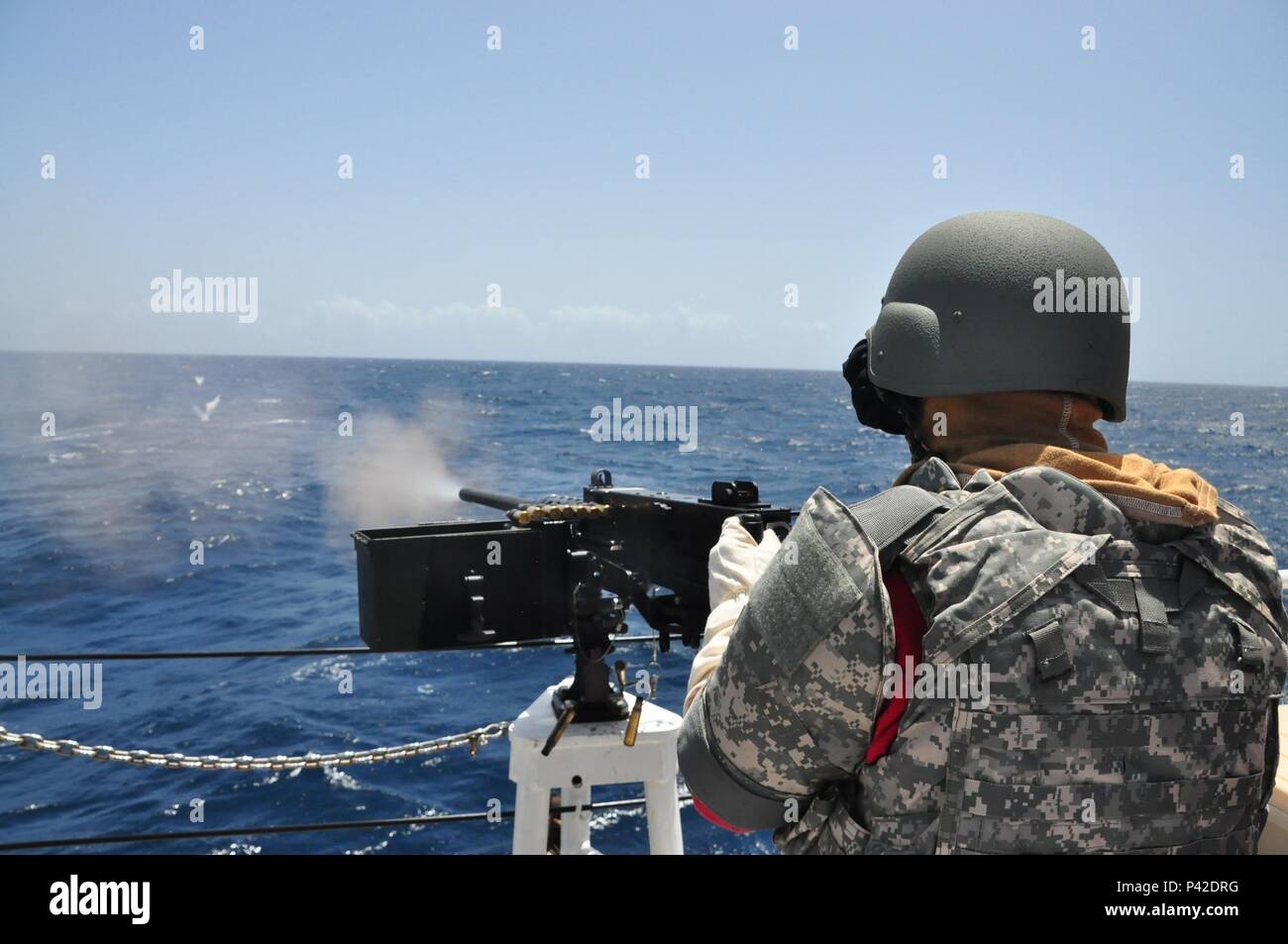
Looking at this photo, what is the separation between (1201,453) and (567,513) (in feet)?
128

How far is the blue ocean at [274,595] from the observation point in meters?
7.85

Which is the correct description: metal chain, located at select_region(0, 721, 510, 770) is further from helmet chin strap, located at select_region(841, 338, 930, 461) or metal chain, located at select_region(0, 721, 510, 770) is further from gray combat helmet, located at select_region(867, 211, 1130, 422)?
gray combat helmet, located at select_region(867, 211, 1130, 422)

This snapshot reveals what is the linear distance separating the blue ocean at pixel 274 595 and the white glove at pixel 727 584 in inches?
66.0

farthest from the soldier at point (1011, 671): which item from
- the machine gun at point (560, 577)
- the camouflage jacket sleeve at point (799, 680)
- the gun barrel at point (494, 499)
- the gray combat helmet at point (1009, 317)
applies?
the gun barrel at point (494, 499)

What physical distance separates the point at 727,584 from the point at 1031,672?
2.21 feet

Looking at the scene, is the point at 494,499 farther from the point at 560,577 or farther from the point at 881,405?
the point at 881,405

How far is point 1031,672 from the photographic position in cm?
150

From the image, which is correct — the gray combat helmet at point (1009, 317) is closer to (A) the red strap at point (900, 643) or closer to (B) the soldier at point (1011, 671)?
(B) the soldier at point (1011, 671)

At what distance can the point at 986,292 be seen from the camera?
6.00ft

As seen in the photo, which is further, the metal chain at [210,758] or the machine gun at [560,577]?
the metal chain at [210,758]

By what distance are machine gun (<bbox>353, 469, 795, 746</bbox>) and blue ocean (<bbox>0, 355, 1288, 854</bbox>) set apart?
0.68m

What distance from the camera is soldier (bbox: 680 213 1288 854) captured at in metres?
1.50

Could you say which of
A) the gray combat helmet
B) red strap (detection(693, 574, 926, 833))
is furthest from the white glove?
the gray combat helmet
